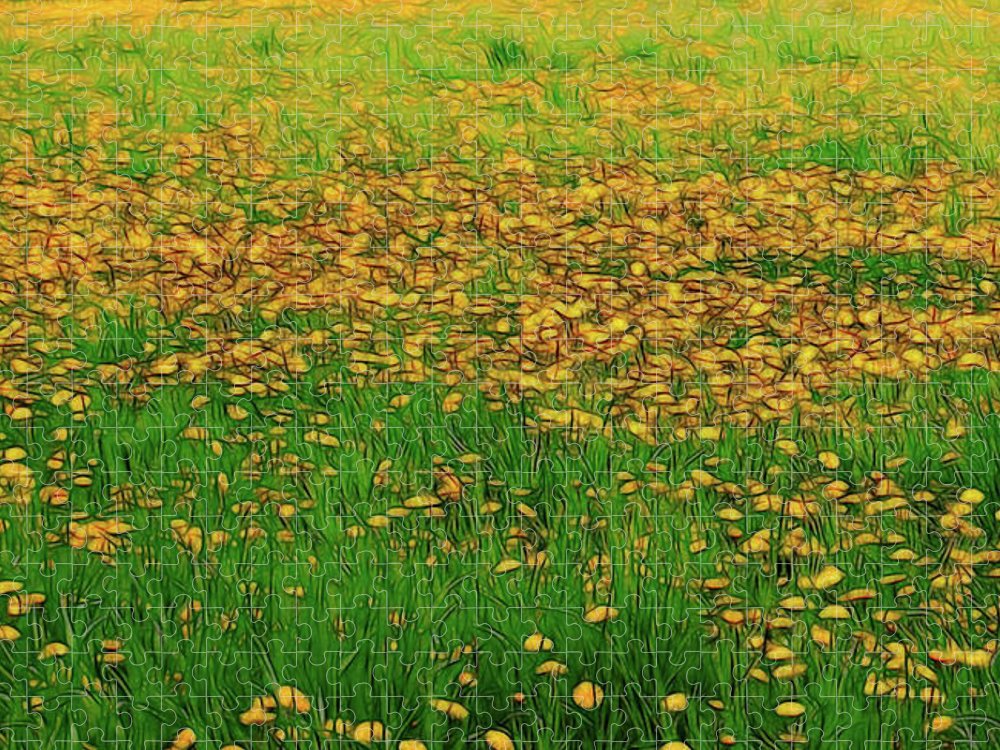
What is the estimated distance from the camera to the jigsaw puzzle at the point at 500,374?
604cm

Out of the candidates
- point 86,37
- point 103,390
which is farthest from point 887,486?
point 86,37

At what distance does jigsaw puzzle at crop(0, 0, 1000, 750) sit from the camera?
19.8ft

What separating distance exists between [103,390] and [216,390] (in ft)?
1.63

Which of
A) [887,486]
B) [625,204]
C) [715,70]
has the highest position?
[715,70]

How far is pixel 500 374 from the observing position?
7.29 meters

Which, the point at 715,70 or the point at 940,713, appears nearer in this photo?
the point at 940,713

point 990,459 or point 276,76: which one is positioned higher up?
point 276,76

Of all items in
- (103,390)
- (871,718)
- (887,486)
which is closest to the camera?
(871,718)

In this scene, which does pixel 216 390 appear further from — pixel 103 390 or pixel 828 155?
pixel 828 155

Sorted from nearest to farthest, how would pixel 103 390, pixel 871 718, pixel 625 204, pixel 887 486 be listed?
pixel 871 718 → pixel 887 486 → pixel 103 390 → pixel 625 204

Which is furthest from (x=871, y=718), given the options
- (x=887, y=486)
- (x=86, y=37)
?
(x=86, y=37)

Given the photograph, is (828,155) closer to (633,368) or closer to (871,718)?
(633,368)

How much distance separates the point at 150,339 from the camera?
7570mm

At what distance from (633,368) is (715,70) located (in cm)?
214
